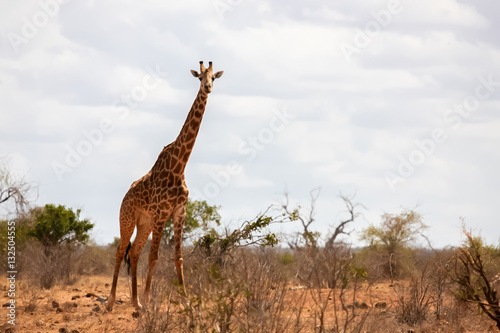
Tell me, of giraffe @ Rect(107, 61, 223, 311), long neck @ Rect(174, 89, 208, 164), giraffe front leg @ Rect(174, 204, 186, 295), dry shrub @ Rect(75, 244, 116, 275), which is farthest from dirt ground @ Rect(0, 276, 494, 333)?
dry shrub @ Rect(75, 244, 116, 275)

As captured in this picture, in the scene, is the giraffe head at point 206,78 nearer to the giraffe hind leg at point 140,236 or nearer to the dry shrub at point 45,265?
the giraffe hind leg at point 140,236

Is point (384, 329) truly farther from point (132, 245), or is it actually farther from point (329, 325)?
point (132, 245)

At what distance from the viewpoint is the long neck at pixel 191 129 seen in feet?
36.5

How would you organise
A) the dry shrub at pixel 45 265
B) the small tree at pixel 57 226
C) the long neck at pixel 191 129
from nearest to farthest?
the long neck at pixel 191 129
the dry shrub at pixel 45 265
the small tree at pixel 57 226

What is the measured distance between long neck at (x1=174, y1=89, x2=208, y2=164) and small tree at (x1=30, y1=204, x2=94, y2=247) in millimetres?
13854

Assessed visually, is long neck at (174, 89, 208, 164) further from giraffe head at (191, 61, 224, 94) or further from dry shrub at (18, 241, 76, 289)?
dry shrub at (18, 241, 76, 289)

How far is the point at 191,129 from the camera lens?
442 inches

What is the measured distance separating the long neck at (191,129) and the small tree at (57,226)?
13854mm

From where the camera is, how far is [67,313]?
1078cm

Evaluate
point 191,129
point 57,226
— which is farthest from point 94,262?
point 191,129

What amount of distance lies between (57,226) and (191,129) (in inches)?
561

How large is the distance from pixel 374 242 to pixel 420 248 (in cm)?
209

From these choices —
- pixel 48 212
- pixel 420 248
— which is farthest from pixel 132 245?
pixel 420 248

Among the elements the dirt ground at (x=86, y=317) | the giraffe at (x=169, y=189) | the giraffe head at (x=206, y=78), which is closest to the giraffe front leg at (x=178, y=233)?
the giraffe at (x=169, y=189)
